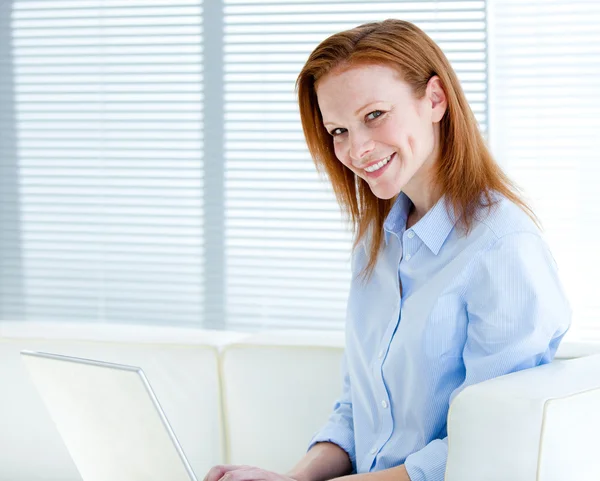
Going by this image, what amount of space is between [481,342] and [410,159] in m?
0.34

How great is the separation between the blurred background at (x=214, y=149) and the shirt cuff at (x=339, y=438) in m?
1.44

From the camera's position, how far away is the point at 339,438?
5.15 ft

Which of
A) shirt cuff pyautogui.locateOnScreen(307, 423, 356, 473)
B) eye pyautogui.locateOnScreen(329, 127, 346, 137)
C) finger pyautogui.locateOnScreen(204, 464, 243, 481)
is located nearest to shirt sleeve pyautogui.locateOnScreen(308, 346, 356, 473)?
shirt cuff pyautogui.locateOnScreen(307, 423, 356, 473)

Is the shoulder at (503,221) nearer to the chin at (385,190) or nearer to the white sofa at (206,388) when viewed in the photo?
the chin at (385,190)

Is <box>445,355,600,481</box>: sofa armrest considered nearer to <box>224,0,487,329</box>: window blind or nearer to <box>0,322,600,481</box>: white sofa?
<box>0,322,600,481</box>: white sofa

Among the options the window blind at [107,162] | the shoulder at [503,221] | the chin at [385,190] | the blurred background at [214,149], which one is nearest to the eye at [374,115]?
the chin at [385,190]

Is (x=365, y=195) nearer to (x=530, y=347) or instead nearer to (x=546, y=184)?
(x=530, y=347)

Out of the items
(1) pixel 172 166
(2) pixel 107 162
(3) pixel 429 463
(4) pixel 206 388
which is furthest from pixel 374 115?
(2) pixel 107 162

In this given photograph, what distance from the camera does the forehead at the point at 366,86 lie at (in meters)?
1.39

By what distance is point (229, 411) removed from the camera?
6.10ft

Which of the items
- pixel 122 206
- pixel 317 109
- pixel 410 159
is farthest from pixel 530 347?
pixel 122 206

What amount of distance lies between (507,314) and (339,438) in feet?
1.57

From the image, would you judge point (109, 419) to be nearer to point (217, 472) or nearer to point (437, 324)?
point (217, 472)

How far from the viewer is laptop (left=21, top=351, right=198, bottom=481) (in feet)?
3.41
